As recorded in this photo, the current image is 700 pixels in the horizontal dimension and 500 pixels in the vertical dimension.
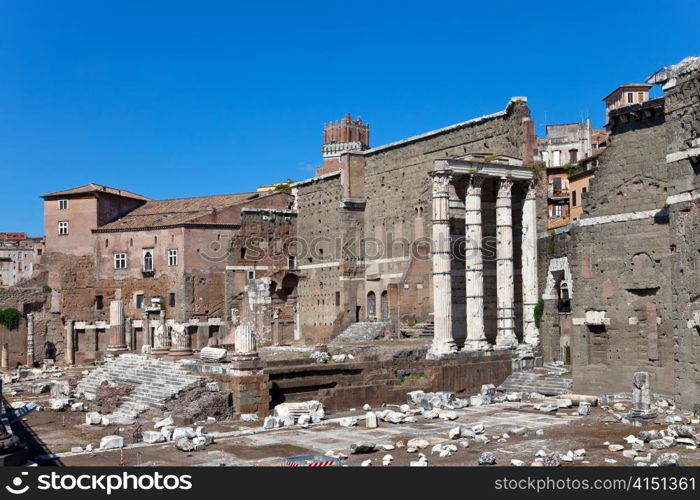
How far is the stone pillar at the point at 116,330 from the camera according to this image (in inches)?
1288

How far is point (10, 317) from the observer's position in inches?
1917

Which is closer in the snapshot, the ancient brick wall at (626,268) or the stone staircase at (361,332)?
the ancient brick wall at (626,268)

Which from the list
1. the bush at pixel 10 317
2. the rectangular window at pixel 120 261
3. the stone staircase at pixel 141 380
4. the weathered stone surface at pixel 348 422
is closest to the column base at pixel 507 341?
the weathered stone surface at pixel 348 422

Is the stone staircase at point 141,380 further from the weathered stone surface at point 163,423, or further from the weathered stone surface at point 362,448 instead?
the weathered stone surface at point 362,448

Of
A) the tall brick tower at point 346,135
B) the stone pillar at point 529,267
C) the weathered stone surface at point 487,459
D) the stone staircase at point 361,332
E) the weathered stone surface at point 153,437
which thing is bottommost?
the weathered stone surface at point 153,437

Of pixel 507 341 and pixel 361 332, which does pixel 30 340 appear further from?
pixel 507 341

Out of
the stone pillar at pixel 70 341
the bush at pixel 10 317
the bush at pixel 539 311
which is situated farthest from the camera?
the bush at pixel 10 317

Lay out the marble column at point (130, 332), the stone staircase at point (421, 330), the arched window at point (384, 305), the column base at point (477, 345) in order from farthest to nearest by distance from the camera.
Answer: the marble column at point (130, 332)
the arched window at point (384, 305)
the stone staircase at point (421, 330)
the column base at point (477, 345)

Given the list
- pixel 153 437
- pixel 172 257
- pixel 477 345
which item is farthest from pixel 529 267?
pixel 172 257

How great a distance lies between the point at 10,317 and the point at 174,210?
11.8 meters

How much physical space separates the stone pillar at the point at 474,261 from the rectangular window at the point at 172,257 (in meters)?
23.8

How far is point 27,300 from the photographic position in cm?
4944

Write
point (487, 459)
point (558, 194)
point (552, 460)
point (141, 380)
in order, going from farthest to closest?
point (558, 194), point (141, 380), point (487, 459), point (552, 460)
